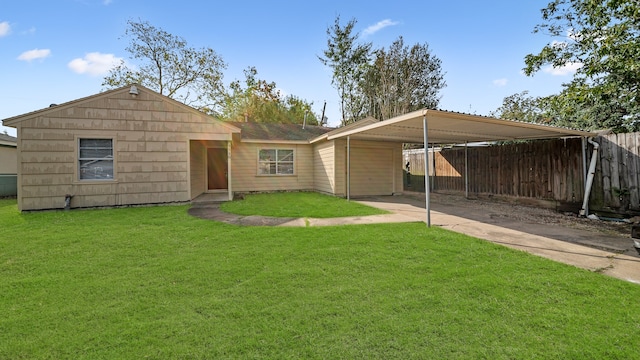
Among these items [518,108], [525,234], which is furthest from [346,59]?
[525,234]

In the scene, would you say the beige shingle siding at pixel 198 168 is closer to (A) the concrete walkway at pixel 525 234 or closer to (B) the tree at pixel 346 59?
(A) the concrete walkway at pixel 525 234

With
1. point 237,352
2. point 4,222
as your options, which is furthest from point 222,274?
point 4,222

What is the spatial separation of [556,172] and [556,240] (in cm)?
456

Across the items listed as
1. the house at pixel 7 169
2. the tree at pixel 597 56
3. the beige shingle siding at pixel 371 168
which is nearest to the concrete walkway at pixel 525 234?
the beige shingle siding at pixel 371 168

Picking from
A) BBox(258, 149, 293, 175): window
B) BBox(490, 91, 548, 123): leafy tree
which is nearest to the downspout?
BBox(258, 149, 293, 175): window

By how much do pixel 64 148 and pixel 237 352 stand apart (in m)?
9.14

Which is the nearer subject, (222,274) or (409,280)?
(409,280)

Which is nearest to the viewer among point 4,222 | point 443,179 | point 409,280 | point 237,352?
point 237,352

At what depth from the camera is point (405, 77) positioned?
2238 centimetres

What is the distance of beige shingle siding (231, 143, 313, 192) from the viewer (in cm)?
1208

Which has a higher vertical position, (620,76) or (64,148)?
(620,76)

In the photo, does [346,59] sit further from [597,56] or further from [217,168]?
[597,56]

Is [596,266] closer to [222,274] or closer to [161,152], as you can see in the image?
[222,274]

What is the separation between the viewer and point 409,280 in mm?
3064
